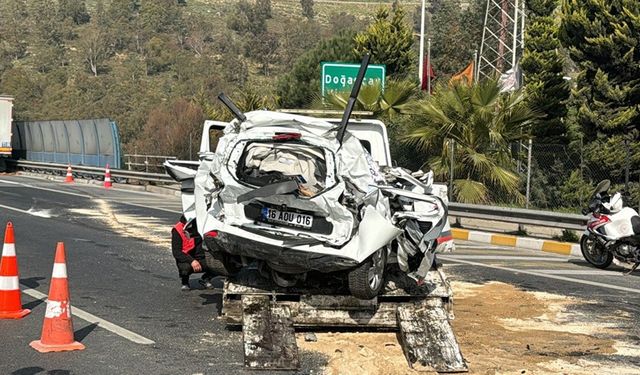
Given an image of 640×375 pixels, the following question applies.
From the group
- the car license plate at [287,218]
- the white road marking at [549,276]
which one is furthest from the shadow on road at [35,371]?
the white road marking at [549,276]

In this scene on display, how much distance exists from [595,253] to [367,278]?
7757 mm

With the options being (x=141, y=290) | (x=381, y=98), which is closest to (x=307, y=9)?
(x=381, y=98)

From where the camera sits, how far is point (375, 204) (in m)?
8.45

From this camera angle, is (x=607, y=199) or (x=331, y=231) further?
(x=607, y=199)

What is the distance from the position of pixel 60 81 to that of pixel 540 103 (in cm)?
8458

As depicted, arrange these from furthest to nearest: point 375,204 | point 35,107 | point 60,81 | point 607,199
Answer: point 60,81, point 35,107, point 607,199, point 375,204

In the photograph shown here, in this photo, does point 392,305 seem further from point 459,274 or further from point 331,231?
point 459,274

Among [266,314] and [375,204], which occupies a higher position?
[375,204]

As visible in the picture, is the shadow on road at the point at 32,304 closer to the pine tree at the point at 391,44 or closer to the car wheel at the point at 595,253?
the car wheel at the point at 595,253

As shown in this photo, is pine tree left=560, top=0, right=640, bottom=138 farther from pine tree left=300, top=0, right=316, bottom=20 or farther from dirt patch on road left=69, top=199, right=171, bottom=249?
pine tree left=300, top=0, right=316, bottom=20

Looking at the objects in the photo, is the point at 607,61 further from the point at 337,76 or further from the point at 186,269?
the point at 186,269

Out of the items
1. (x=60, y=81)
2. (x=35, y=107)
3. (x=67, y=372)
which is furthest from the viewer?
(x=60, y=81)

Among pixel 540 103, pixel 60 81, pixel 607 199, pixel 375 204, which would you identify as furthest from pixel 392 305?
pixel 60 81

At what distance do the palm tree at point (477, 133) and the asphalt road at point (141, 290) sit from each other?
4.50 metres
